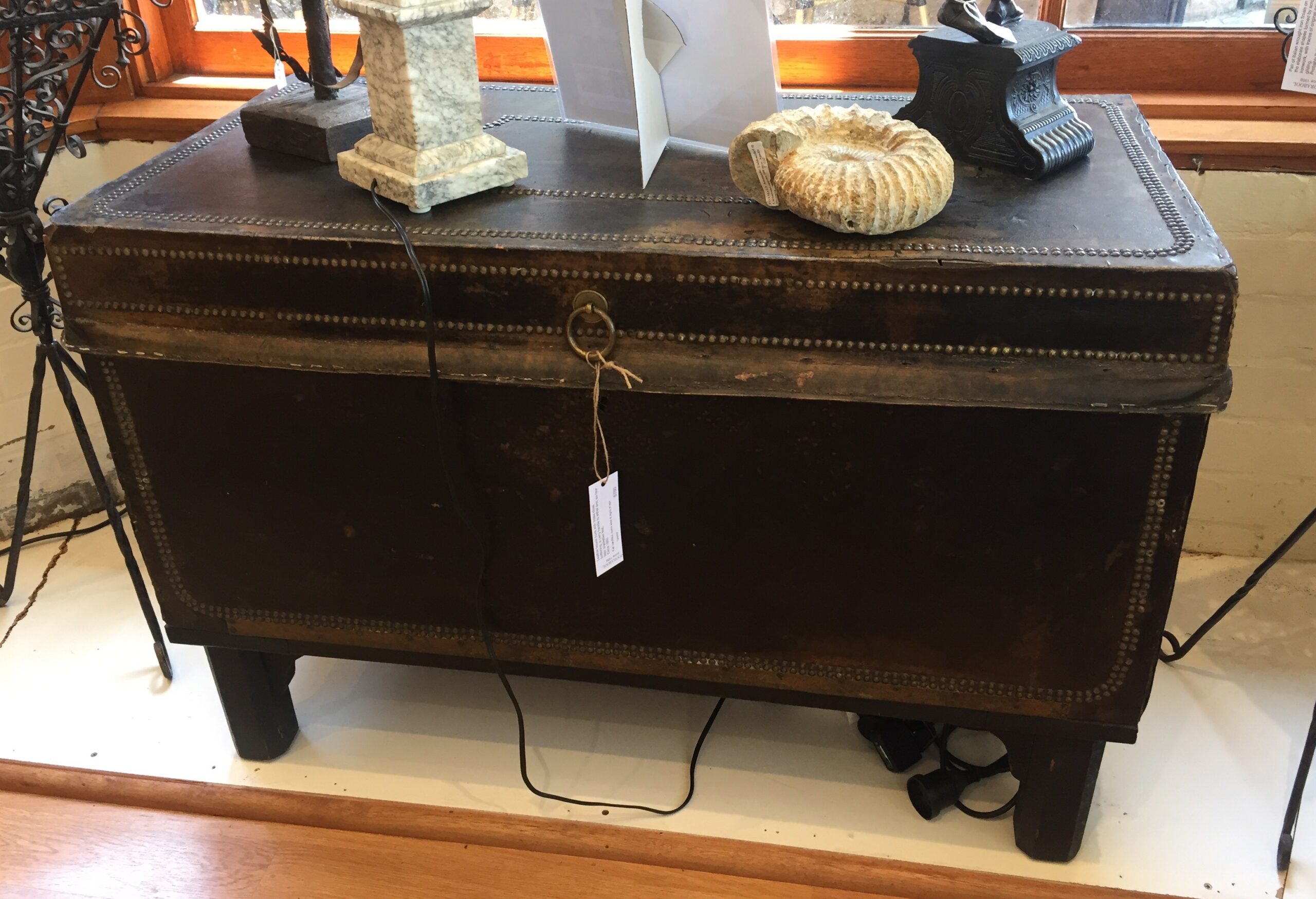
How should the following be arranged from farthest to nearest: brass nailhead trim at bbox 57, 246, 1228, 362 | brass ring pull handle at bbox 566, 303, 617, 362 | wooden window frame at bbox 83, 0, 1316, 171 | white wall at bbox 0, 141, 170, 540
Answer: white wall at bbox 0, 141, 170, 540, wooden window frame at bbox 83, 0, 1316, 171, brass ring pull handle at bbox 566, 303, 617, 362, brass nailhead trim at bbox 57, 246, 1228, 362

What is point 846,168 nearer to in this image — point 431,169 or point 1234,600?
point 431,169

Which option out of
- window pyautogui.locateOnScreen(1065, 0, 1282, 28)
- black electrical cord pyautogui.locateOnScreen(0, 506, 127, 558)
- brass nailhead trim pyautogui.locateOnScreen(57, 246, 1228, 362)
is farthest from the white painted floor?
window pyautogui.locateOnScreen(1065, 0, 1282, 28)

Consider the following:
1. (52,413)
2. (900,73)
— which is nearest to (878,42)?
(900,73)

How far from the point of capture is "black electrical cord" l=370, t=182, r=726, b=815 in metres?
1.33

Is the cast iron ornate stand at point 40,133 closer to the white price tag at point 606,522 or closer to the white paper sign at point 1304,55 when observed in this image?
the white price tag at point 606,522

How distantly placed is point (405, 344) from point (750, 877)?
0.86 m

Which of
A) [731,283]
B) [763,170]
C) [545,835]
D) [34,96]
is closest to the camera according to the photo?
[731,283]

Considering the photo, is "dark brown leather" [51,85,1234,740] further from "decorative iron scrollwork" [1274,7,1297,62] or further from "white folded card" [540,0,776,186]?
"decorative iron scrollwork" [1274,7,1297,62]

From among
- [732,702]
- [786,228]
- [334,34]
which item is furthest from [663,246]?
[334,34]

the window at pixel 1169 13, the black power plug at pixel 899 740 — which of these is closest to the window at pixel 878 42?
the window at pixel 1169 13

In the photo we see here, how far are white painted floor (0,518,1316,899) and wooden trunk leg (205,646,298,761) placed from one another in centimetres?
4

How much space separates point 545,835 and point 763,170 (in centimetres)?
96

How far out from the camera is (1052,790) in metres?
1.50

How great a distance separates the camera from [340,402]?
1.42 meters
